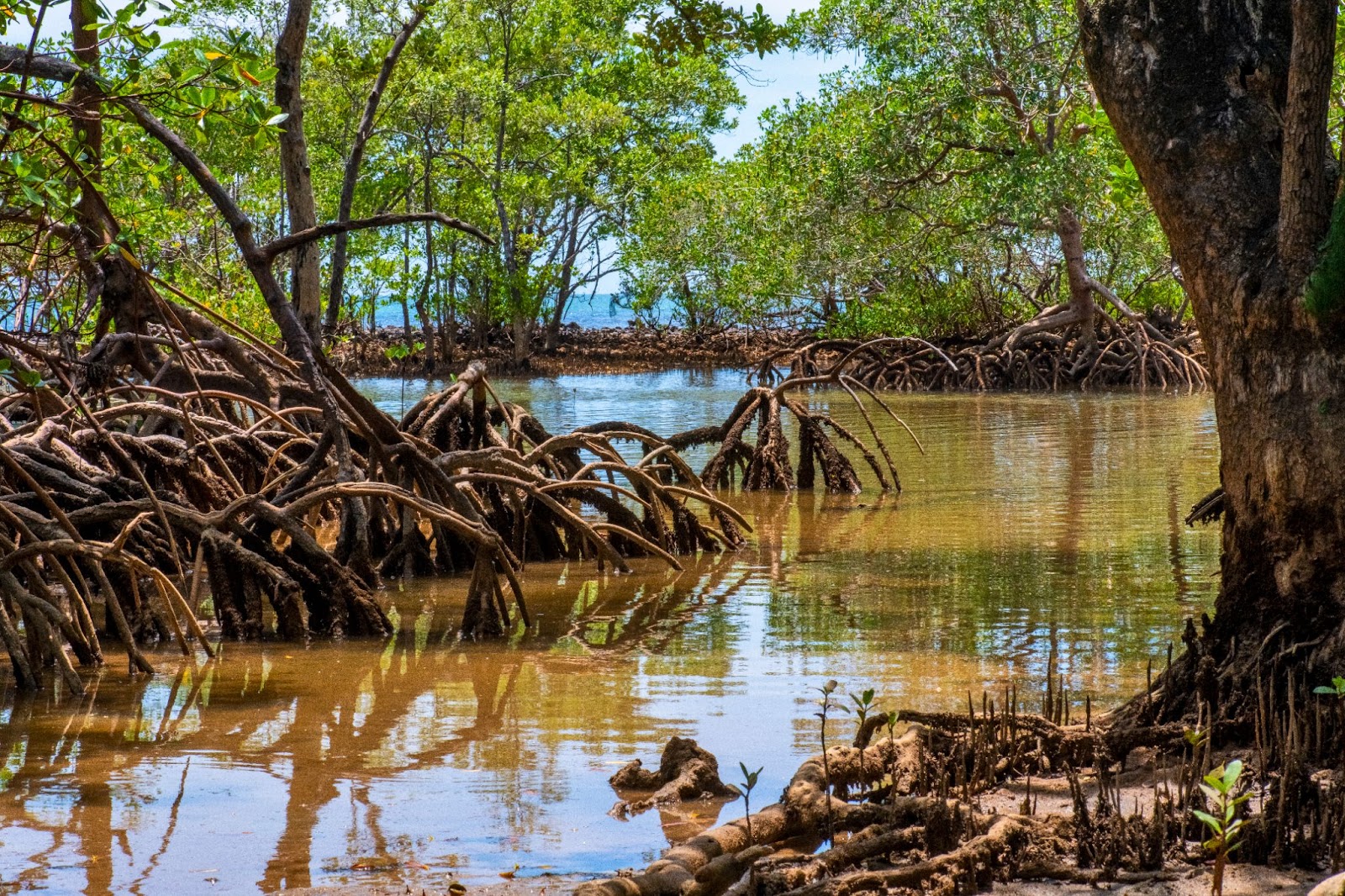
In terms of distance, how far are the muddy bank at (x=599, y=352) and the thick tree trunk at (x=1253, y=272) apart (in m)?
27.7

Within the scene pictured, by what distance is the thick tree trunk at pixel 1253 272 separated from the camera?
374cm

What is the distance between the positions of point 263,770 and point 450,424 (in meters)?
4.38

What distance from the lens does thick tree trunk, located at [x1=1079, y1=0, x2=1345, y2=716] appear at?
3.74 meters

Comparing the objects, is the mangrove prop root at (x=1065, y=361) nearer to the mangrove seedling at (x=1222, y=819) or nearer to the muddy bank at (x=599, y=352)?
the muddy bank at (x=599, y=352)

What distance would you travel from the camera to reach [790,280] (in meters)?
36.3

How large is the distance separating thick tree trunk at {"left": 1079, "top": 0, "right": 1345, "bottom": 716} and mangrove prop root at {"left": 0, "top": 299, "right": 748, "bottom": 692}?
3009 millimetres

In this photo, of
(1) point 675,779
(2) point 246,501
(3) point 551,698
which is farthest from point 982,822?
(2) point 246,501

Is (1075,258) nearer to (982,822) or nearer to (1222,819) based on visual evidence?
(982,822)

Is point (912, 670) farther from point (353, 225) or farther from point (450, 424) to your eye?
point (450, 424)

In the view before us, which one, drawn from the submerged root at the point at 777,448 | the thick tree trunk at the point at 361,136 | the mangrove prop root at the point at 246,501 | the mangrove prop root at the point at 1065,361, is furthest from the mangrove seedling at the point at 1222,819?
the mangrove prop root at the point at 1065,361

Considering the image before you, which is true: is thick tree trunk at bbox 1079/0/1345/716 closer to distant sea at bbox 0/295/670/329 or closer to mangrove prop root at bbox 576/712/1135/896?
mangrove prop root at bbox 576/712/1135/896

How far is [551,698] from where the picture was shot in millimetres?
5254

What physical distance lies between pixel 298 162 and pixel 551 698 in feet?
19.4

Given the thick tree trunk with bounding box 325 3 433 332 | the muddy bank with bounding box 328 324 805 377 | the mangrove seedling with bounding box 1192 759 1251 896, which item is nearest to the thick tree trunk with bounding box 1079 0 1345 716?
the mangrove seedling with bounding box 1192 759 1251 896
